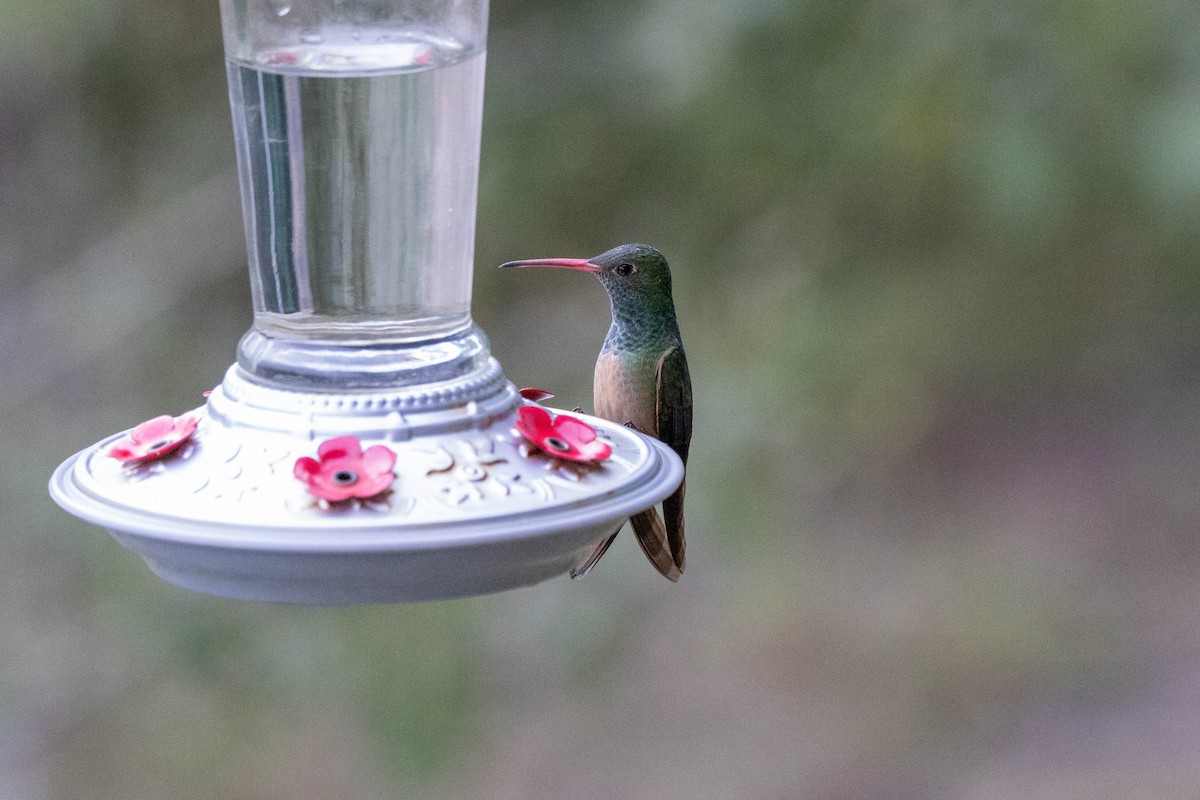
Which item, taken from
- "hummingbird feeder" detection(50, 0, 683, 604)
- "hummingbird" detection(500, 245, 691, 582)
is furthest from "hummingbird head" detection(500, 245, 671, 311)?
"hummingbird feeder" detection(50, 0, 683, 604)

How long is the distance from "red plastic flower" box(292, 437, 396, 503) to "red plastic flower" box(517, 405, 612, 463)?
7.5 inches

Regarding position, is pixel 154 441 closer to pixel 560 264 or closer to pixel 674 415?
pixel 560 264

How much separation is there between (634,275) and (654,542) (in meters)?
0.44

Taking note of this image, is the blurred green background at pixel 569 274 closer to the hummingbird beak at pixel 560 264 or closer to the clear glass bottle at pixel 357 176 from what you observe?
the hummingbird beak at pixel 560 264

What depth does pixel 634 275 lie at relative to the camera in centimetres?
233

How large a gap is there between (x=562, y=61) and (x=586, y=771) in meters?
3.33

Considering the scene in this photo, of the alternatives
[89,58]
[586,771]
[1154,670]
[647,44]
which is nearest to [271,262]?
[647,44]

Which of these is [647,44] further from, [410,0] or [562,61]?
[410,0]

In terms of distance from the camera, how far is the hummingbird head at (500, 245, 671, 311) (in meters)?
2.31

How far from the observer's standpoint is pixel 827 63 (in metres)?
3.77

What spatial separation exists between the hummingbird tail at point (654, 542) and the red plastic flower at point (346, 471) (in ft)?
2.22

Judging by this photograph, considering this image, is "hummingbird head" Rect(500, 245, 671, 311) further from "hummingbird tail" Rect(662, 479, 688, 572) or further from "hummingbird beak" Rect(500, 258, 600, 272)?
"hummingbird tail" Rect(662, 479, 688, 572)

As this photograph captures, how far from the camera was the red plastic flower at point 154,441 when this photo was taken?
1.66 meters

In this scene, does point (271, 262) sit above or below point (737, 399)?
above
